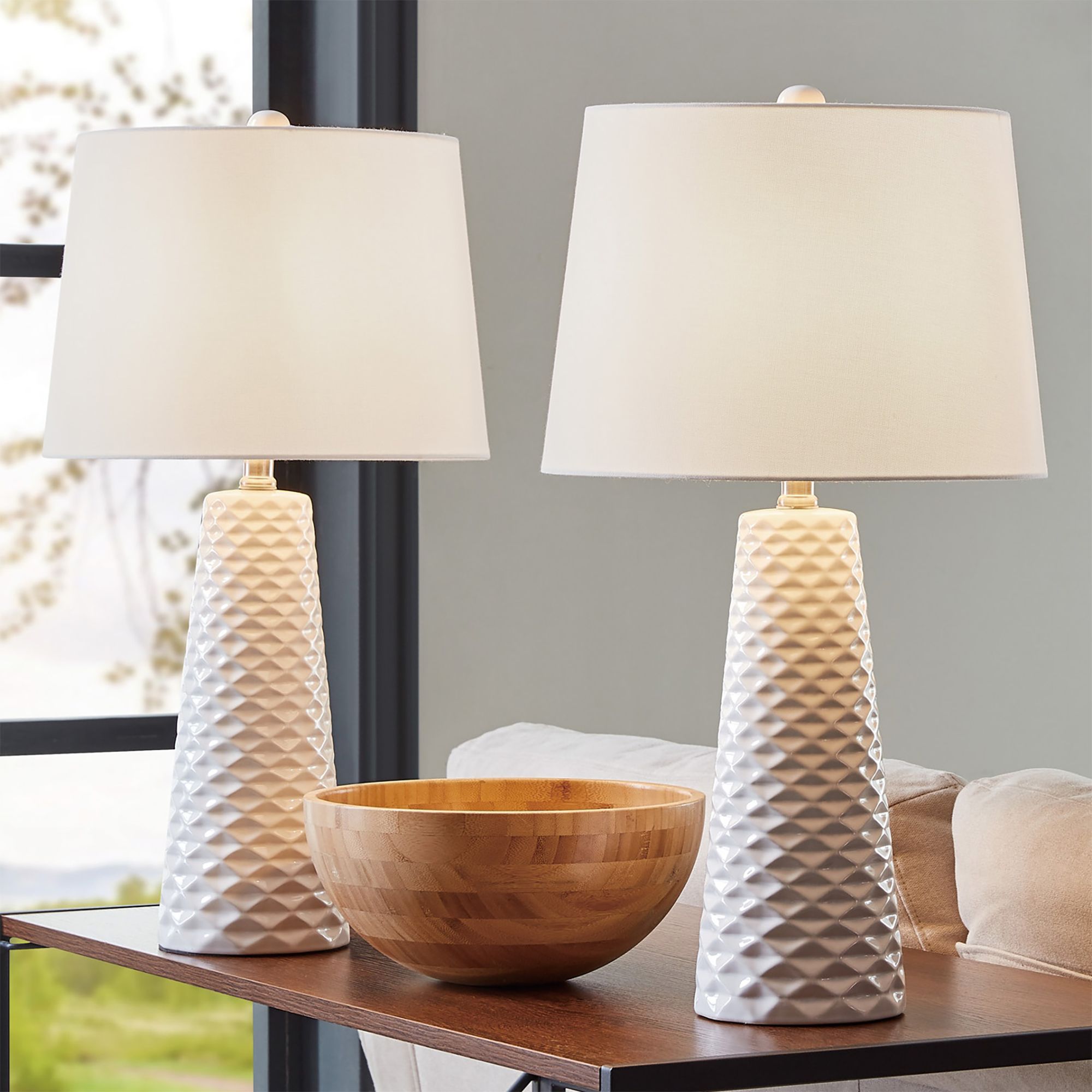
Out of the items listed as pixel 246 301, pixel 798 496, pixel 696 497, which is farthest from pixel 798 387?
pixel 696 497

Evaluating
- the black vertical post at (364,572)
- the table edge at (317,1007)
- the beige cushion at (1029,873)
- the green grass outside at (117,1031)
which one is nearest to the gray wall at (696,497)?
the black vertical post at (364,572)

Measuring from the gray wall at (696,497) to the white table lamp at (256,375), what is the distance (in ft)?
4.41

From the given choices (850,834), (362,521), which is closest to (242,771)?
(850,834)

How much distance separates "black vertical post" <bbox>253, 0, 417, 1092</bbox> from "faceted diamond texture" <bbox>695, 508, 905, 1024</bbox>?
64.6 inches

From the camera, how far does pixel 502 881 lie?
1.25 metres

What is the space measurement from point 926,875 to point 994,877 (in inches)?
4.7

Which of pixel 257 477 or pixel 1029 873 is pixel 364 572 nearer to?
pixel 257 477

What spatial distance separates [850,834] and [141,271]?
2.34 feet

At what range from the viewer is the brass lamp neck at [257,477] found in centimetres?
158

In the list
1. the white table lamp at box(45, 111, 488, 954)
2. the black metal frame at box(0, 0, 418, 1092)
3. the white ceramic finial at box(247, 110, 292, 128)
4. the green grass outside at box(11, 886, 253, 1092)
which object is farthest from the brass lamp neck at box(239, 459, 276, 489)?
the green grass outside at box(11, 886, 253, 1092)

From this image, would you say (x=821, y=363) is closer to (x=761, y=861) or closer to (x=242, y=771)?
(x=761, y=861)

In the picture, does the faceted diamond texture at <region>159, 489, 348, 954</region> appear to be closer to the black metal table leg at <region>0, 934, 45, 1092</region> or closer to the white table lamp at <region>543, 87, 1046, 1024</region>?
the black metal table leg at <region>0, 934, 45, 1092</region>

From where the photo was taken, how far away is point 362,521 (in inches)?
111

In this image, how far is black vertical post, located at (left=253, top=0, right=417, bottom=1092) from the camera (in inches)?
111
